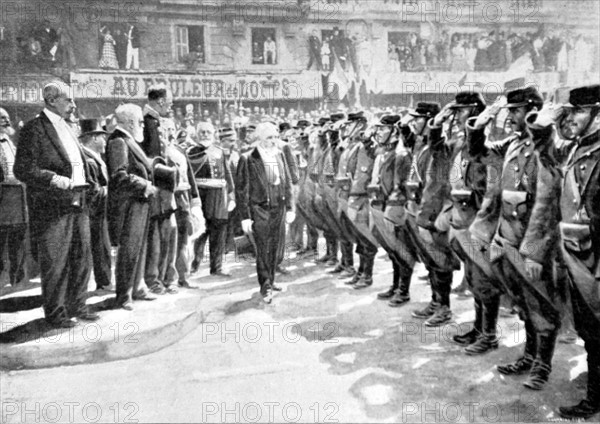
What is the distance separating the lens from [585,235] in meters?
2.69

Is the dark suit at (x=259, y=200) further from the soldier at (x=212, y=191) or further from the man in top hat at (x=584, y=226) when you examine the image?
the man in top hat at (x=584, y=226)

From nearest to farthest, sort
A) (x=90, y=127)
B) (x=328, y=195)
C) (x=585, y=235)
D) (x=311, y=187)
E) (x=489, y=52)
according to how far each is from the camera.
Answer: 1. (x=585, y=235)
2. (x=90, y=127)
3. (x=489, y=52)
4. (x=328, y=195)
5. (x=311, y=187)

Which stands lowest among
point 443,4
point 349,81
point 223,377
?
point 223,377

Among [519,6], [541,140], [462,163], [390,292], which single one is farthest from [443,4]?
[390,292]

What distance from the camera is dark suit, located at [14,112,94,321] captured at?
10.7 feet

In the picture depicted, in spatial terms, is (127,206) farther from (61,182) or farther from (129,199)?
(61,182)

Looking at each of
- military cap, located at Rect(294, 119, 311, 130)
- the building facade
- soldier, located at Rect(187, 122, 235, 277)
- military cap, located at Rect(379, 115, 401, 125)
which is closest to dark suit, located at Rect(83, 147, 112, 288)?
the building facade

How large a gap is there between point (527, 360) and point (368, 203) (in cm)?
203

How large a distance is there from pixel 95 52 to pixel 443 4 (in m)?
2.47

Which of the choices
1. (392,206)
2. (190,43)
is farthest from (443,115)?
(190,43)

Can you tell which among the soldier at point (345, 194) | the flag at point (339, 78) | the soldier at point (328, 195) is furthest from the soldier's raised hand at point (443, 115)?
the soldier at point (328, 195)

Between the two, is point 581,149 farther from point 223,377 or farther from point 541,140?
point 223,377

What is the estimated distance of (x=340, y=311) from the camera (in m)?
4.07

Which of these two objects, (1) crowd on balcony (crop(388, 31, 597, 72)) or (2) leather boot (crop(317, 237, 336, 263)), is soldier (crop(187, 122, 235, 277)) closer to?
(2) leather boot (crop(317, 237, 336, 263))
